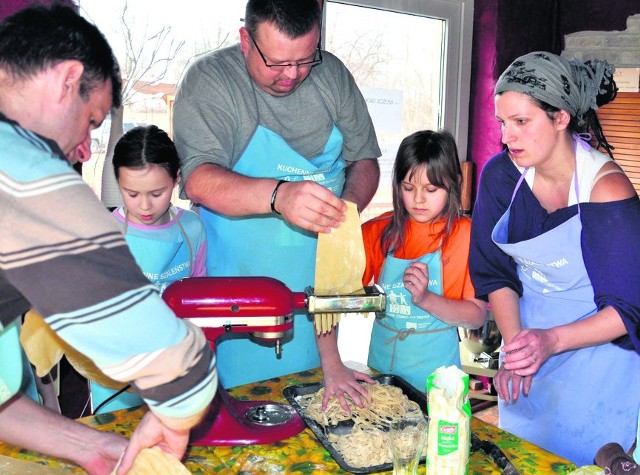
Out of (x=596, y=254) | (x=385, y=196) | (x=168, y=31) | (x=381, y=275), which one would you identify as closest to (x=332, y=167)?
(x=381, y=275)

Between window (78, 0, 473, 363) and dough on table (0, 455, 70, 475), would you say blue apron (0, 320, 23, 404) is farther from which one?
window (78, 0, 473, 363)

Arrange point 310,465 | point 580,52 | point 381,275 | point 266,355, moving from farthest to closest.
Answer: point 580,52, point 381,275, point 266,355, point 310,465

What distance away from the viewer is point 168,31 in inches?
125

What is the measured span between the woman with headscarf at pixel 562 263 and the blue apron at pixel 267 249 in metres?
0.59

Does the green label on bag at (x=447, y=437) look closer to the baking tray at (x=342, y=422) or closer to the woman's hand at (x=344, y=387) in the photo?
the baking tray at (x=342, y=422)

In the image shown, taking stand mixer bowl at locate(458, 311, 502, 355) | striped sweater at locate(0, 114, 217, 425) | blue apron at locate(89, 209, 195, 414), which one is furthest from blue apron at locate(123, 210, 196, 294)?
stand mixer bowl at locate(458, 311, 502, 355)

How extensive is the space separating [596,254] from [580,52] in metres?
2.70

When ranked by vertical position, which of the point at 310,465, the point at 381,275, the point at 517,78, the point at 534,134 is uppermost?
the point at 517,78

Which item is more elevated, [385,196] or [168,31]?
[168,31]

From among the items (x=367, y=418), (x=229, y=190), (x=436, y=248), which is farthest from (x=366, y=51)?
(x=367, y=418)

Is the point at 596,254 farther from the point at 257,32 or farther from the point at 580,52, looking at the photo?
the point at 580,52

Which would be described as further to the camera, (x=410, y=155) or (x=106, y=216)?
(x=410, y=155)

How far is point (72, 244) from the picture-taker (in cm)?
86

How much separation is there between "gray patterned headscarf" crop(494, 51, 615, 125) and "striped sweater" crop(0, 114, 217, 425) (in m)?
1.31
